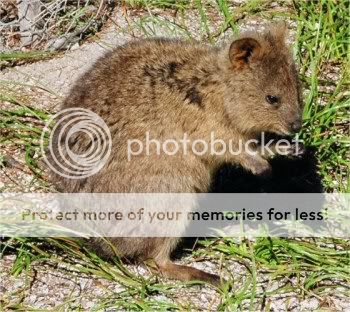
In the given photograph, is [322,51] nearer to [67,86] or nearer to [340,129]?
[340,129]

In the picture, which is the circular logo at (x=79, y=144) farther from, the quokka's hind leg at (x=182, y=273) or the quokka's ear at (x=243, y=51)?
the quokka's ear at (x=243, y=51)

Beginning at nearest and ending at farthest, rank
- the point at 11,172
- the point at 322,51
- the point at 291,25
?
the point at 11,172, the point at 322,51, the point at 291,25

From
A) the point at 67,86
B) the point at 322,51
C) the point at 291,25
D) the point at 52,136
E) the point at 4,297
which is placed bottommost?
the point at 4,297


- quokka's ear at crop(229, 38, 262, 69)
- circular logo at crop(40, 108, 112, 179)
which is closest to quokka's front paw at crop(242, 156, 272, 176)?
quokka's ear at crop(229, 38, 262, 69)

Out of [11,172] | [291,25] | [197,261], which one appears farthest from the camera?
[291,25]

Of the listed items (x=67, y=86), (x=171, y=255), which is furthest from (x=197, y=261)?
(x=67, y=86)

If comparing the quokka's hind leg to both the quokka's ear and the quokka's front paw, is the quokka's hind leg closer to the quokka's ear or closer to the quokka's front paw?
the quokka's front paw

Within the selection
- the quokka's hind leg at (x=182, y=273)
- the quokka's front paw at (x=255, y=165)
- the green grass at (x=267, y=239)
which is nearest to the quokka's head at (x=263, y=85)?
the quokka's front paw at (x=255, y=165)
